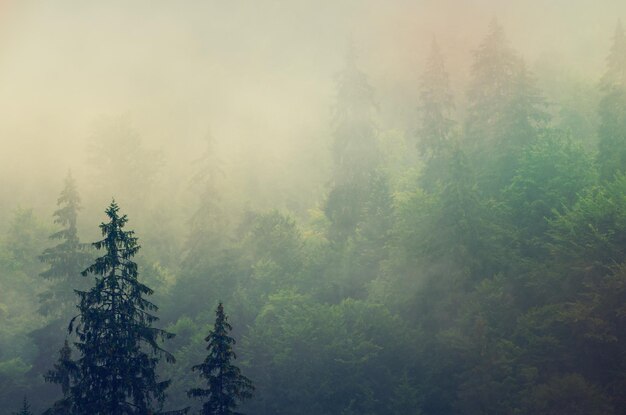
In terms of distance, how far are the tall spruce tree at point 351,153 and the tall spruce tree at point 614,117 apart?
19120 mm

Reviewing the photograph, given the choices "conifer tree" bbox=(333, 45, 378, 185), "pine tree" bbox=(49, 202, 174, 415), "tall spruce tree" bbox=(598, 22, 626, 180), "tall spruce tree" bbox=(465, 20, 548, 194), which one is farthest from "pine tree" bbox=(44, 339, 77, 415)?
"tall spruce tree" bbox=(598, 22, 626, 180)

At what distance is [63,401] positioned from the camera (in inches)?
951

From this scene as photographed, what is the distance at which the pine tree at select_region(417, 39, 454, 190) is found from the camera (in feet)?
187

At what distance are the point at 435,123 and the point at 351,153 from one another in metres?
8.49

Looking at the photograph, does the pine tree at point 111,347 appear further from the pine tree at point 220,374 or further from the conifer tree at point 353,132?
the conifer tree at point 353,132

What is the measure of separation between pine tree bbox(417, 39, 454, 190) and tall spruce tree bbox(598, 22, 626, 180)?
1205cm

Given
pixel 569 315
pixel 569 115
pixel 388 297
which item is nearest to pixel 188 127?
pixel 569 115

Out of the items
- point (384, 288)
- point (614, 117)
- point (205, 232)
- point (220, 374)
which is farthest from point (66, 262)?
point (614, 117)

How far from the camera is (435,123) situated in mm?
60312

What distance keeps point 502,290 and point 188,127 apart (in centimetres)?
8041

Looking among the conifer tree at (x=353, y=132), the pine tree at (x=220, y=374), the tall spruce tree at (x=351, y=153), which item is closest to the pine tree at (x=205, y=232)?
the tall spruce tree at (x=351, y=153)

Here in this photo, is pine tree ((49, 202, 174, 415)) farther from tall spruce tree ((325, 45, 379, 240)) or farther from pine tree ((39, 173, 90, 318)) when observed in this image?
tall spruce tree ((325, 45, 379, 240))

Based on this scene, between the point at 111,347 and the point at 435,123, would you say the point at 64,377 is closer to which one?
the point at 111,347

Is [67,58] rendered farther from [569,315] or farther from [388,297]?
[569,315]
